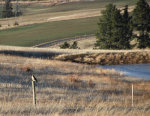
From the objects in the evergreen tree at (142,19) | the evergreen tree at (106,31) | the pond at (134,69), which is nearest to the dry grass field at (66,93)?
the pond at (134,69)

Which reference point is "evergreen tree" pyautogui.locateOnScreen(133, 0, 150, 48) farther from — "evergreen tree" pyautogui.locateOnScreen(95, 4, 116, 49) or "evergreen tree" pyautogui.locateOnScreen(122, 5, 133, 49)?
"evergreen tree" pyautogui.locateOnScreen(95, 4, 116, 49)

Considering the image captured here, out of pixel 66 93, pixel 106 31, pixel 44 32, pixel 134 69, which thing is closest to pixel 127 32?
pixel 106 31

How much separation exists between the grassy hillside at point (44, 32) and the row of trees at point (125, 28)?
60.0 feet

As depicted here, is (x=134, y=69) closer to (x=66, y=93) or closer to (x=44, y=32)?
(x=66, y=93)

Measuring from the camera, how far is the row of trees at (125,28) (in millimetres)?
70188

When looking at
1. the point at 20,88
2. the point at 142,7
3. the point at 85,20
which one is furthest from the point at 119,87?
the point at 85,20

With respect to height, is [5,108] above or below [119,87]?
above

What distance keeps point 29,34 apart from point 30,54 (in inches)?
2444

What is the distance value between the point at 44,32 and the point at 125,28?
139 feet

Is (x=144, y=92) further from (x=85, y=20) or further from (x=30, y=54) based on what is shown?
(x=85, y=20)

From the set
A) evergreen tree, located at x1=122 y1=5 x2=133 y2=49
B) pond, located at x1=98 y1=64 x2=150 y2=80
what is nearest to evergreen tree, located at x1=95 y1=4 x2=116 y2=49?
evergreen tree, located at x1=122 y1=5 x2=133 y2=49

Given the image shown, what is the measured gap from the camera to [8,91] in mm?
21656

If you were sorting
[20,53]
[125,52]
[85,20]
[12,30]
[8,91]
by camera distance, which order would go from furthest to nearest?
1. [85,20]
2. [12,30]
3. [125,52]
4. [20,53]
5. [8,91]

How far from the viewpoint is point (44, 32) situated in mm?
111375
